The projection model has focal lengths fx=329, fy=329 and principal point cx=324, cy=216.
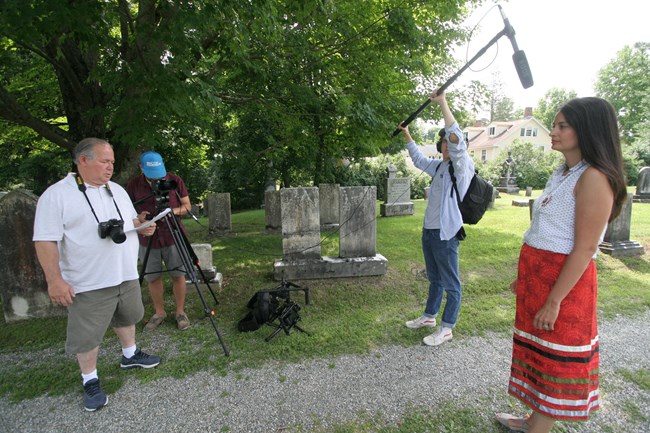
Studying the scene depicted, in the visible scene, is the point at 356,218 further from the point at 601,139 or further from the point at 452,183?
the point at 601,139

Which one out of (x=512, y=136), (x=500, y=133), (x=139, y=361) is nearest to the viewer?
(x=139, y=361)

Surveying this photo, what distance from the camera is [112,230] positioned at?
248 cm

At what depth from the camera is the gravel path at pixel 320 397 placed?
2400 millimetres

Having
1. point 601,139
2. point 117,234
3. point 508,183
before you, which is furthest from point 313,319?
point 508,183

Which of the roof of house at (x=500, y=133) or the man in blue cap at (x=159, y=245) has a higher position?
the roof of house at (x=500, y=133)

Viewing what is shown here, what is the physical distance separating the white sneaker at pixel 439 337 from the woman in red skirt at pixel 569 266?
1261 mm

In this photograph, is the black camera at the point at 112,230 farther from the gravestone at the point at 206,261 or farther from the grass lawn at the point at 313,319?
the gravestone at the point at 206,261

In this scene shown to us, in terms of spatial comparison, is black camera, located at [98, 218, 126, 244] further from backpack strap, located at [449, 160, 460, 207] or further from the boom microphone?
the boom microphone

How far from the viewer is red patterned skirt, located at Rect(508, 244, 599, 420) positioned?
186cm

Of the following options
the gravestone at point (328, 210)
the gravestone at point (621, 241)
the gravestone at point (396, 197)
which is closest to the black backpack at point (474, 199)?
the gravestone at point (621, 241)

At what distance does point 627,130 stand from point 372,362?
48307 millimetres

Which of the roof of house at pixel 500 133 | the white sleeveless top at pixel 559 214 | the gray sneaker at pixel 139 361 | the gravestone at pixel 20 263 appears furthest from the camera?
the roof of house at pixel 500 133

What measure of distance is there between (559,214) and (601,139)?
1.44 feet

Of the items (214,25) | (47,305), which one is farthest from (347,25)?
(47,305)
